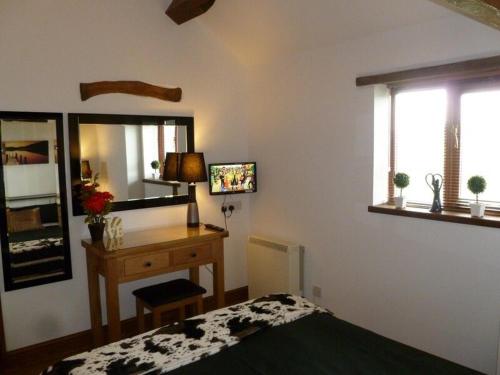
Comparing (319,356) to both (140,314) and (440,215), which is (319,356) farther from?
(140,314)

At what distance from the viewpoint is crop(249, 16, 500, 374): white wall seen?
242cm

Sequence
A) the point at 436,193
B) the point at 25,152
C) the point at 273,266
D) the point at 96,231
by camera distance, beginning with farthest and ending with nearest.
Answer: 1. the point at 273,266
2. the point at 96,231
3. the point at 25,152
4. the point at 436,193

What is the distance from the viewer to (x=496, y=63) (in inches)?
87.5

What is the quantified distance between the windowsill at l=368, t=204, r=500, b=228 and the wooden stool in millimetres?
1387

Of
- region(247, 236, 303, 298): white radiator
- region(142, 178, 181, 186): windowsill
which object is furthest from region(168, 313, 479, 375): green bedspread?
region(142, 178, 181, 186): windowsill

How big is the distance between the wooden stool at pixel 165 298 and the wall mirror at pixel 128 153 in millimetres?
667

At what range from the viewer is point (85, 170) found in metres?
3.00

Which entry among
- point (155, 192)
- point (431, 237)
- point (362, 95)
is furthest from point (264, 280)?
point (362, 95)

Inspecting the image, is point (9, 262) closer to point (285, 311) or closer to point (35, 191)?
point (35, 191)

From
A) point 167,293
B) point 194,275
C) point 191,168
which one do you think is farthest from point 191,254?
point 191,168

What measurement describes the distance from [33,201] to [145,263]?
0.86m

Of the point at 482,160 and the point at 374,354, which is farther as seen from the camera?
the point at 482,160

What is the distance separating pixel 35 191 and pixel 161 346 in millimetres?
1599

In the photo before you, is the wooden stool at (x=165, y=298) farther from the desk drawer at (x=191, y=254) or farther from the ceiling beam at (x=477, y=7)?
the ceiling beam at (x=477, y=7)
